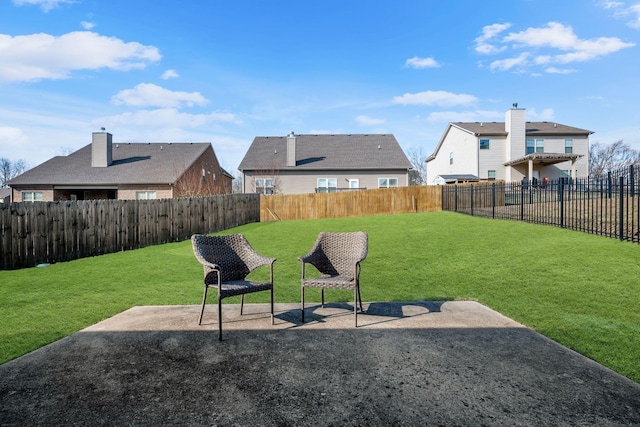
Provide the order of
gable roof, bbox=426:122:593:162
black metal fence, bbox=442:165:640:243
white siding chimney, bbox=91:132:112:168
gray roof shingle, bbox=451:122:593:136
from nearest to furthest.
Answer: black metal fence, bbox=442:165:640:243, white siding chimney, bbox=91:132:112:168, gable roof, bbox=426:122:593:162, gray roof shingle, bbox=451:122:593:136

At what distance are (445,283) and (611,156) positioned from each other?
65874 mm

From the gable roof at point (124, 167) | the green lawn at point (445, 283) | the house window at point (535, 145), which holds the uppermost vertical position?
the house window at point (535, 145)

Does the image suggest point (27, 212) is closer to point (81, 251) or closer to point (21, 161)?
point (81, 251)

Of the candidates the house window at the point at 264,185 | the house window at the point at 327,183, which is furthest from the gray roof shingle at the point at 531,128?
the house window at the point at 264,185

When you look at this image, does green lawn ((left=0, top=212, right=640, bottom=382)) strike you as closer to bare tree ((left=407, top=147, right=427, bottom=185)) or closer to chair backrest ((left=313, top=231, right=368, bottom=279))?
chair backrest ((left=313, top=231, right=368, bottom=279))

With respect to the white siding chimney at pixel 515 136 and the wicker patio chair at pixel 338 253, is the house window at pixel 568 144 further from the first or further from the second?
the wicker patio chair at pixel 338 253

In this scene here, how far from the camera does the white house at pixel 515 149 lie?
98.1ft

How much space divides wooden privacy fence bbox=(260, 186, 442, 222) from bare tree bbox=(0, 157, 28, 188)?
76.1 m

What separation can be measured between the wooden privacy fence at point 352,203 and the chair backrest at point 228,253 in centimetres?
1695

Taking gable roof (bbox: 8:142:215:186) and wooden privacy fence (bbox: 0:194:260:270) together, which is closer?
wooden privacy fence (bbox: 0:194:260:270)

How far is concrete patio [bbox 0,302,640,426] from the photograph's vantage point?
2479 mm

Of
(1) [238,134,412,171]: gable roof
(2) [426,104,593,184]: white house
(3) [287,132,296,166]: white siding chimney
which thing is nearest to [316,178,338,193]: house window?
(1) [238,134,412,171]: gable roof

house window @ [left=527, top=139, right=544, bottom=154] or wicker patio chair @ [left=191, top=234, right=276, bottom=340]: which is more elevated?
house window @ [left=527, top=139, right=544, bottom=154]

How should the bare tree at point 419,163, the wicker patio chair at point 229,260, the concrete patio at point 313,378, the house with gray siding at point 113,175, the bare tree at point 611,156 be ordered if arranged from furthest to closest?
the bare tree at point 419,163
the bare tree at point 611,156
the house with gray siding at point 113,175
the wicker patio chair at point 229,260
the concrete patio at point 313,378
